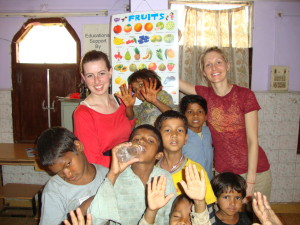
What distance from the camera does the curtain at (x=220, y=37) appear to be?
3.55m

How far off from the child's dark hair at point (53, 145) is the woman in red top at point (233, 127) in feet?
3.54

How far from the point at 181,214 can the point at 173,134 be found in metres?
0.52

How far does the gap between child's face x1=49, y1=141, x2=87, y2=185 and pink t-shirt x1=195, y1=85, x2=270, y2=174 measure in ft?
3.42

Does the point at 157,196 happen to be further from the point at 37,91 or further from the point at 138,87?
the point at 37,91

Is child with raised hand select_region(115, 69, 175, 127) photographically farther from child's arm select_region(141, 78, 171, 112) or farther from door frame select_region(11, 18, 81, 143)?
door frame select_region(11, 18, 81, 143)

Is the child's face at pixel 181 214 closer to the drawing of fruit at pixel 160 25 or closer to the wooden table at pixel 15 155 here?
the drawing of fruit at pixel 160 25

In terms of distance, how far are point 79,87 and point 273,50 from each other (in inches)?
118

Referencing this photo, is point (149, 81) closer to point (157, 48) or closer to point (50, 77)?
point (157, 48)

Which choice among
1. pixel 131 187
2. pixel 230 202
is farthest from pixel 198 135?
pixel 131 187

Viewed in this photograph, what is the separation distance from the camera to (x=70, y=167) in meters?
1.40

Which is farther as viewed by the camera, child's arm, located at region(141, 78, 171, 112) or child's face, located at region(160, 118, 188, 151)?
child's arm, located at region(141, 78, 171, 112)

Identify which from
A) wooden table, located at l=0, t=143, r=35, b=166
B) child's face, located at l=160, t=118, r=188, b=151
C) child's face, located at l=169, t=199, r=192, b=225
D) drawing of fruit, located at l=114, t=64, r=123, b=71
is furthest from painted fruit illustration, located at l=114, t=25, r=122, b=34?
wooden table, located at l=0, t=143, r=35, b=166

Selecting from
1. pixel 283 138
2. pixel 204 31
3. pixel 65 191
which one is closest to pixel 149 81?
pixel 65 191

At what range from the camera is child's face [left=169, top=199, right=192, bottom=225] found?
1375 millimetres
